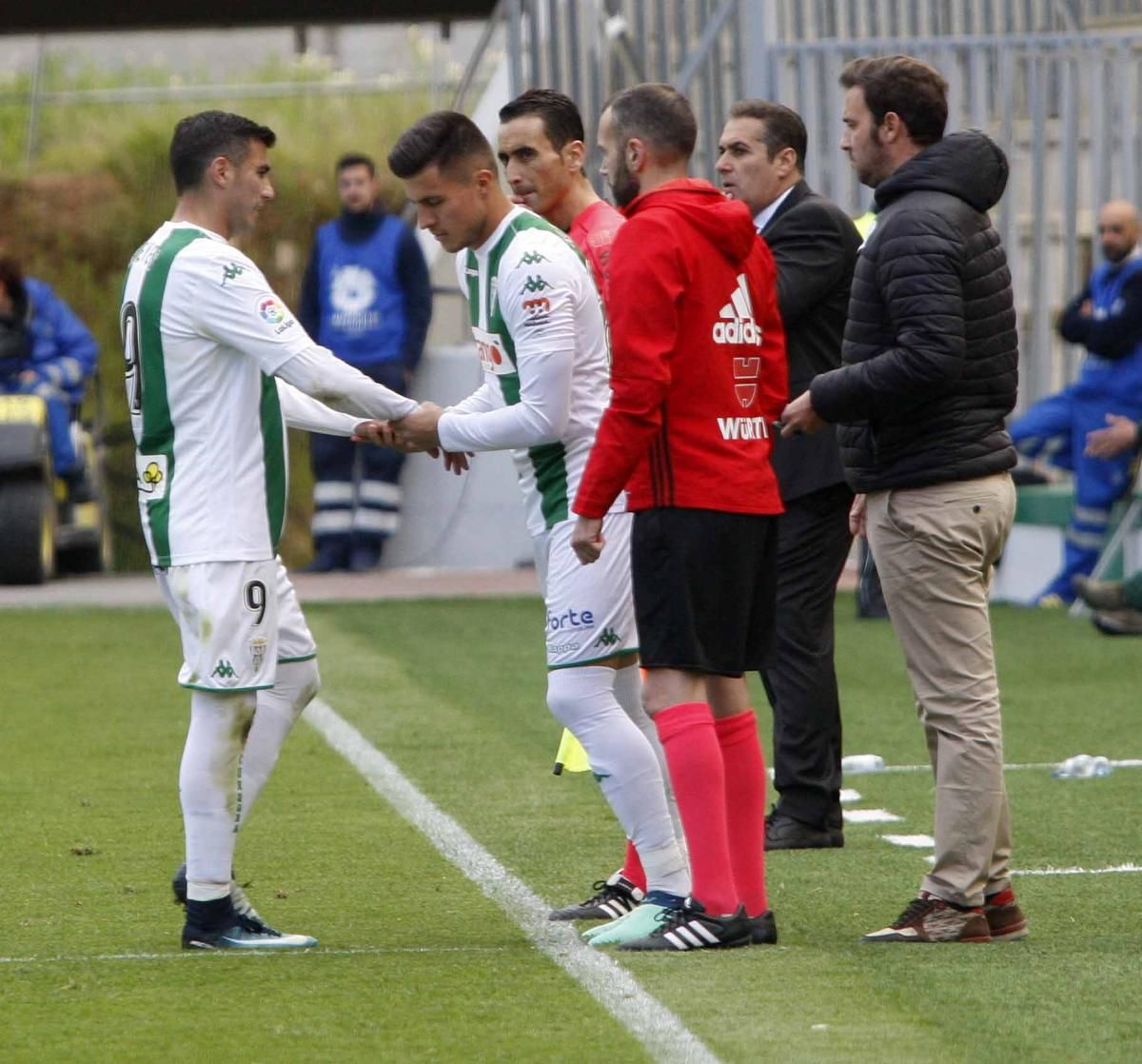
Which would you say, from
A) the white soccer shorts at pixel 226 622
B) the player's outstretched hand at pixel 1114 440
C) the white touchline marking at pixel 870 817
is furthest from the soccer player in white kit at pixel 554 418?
the player's outstretched hand at pixel 1114 440

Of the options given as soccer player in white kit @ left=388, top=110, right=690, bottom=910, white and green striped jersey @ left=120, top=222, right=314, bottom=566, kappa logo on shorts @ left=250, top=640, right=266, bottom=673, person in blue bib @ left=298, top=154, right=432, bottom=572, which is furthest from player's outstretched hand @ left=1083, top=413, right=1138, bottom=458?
kappa logo on shorts @ left=250, top=640, right=266, bottom=673

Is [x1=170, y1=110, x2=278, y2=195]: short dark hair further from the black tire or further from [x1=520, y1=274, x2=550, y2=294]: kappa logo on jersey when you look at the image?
the black tire

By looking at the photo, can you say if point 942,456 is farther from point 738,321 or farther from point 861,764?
point 861,764

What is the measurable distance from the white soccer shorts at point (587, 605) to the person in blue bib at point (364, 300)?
9.37 meters

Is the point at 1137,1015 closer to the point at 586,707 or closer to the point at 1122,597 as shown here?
the point at 586,707

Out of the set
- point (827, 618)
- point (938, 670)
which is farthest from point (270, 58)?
point (938, 670)

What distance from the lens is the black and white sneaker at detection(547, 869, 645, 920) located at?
5.82 meters

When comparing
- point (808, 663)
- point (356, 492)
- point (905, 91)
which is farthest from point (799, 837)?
point (356, 492)

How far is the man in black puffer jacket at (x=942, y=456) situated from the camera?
5461 mm

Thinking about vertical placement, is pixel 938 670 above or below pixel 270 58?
below

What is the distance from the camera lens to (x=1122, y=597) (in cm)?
1186

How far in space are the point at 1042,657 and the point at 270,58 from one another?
1391 cm

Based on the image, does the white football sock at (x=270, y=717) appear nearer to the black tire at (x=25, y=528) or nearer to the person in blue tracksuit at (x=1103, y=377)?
the person in blue tracksuit at (x=1103, y=377)

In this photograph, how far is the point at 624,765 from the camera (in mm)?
5508
